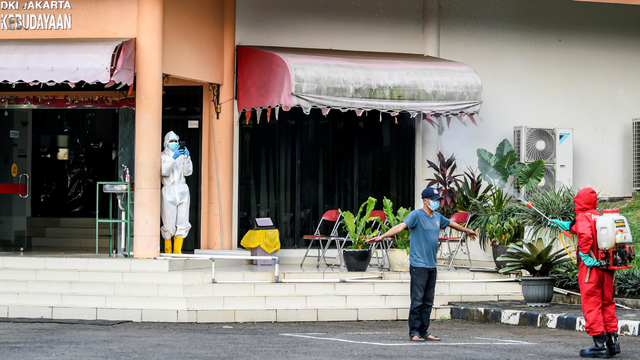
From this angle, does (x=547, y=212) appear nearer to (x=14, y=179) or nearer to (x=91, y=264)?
(x=91, y=264)

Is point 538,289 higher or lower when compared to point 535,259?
lower

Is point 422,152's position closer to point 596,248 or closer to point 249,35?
point 249,35

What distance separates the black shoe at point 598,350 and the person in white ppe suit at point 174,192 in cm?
629

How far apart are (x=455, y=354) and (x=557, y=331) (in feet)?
8.38

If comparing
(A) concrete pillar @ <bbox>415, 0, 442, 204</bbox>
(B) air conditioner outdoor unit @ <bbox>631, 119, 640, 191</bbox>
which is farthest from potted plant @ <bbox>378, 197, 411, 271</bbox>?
(B) air conditioner outdoor unit @ <bbox>631, 119, 640, 191</bbox>

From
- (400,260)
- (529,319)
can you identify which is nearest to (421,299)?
(529,319)

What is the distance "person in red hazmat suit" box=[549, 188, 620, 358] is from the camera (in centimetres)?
689

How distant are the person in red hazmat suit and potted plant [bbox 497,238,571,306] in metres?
2.75

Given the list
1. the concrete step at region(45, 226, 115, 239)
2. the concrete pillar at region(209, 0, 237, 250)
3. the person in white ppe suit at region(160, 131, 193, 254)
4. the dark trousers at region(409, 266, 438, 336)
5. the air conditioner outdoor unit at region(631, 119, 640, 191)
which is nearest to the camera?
the dark trousers at region(409, 266, 438, 336)

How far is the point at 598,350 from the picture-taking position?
6824 mm

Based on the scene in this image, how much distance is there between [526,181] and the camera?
12992mm

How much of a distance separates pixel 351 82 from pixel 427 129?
8.17 ft

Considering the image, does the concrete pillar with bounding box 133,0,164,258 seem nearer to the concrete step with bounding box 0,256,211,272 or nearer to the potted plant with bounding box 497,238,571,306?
the concrete step with bounding box 0,256,211,272

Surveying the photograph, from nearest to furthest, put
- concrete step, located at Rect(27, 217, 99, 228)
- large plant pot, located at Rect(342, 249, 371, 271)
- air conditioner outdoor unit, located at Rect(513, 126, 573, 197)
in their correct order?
1. large plant pot, located at Rect(342, 249, 371, 271)
2. air conditioner outdoor unit, located at Rect(513, 126, 573, 197)
3. concrete step, located at Rect(27, 217, 99, 228)
